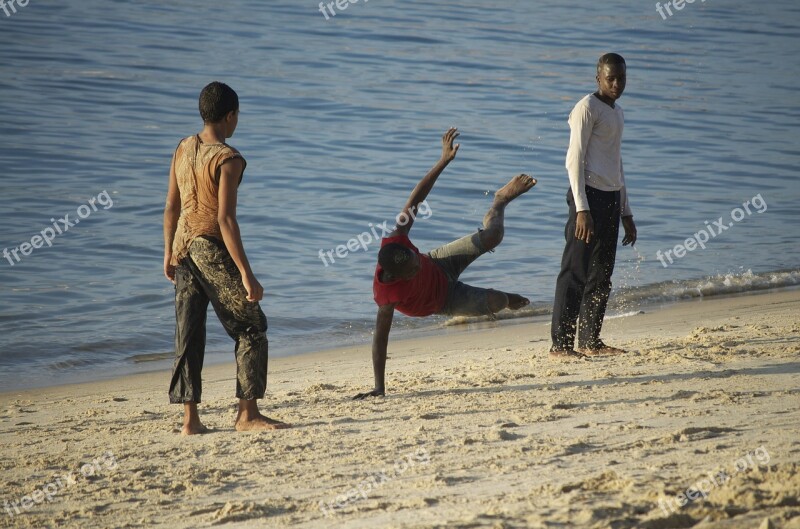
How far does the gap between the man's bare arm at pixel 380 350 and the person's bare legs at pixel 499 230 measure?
77 cm

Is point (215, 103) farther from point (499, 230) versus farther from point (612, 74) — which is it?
point (612, 74)

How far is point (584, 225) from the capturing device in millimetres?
6258

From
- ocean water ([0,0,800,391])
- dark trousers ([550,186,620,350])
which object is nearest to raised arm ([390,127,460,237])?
dark trousers ([550,186,620,350])

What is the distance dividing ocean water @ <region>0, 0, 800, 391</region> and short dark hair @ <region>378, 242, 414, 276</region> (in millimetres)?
3028

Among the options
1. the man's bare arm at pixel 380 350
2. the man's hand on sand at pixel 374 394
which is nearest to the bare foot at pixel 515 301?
the man's bare arm at pixel 380 350

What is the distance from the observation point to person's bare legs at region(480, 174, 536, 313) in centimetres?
628

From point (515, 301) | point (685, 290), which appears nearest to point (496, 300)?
point (515, 301)

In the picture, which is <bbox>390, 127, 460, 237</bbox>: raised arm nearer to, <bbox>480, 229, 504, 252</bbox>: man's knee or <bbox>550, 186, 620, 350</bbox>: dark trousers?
<bbox>480, 229, 504, 252</bbox>: man's knee

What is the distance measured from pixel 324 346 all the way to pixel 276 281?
2194mm

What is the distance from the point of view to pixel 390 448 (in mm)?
4684

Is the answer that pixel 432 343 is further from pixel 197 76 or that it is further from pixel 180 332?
pixel 197 76

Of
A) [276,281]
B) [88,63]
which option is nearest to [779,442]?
[276,281]

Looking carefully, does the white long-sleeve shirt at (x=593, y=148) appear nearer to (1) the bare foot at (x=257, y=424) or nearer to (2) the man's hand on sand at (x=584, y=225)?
(2) the man's hand on sand at (x=584, y=225)

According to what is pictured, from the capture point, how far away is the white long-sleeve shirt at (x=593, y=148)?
6262 millimetres
